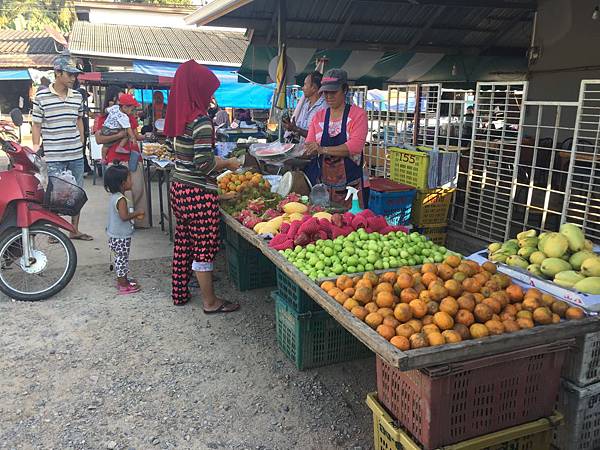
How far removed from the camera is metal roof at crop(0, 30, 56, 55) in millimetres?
20656

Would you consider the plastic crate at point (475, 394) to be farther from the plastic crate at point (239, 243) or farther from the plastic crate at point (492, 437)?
the plastic crate at point (239, 243)

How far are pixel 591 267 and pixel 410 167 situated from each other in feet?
11.1

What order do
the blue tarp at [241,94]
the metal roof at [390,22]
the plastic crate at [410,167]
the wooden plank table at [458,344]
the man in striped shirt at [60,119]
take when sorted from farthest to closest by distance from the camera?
the blue tarp at [241,94], the metal roof at [390,22], the plastic crate at [410,167], the man in striped shirt at [60,119], the wooden plank table at [458,344]

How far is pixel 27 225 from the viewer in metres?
4.41

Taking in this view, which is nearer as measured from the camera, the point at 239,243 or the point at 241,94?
the point at 239,243

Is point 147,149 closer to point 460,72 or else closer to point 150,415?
point 150,415

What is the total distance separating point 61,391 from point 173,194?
1.68m

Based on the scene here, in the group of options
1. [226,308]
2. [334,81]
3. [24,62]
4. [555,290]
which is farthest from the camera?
[24,62]

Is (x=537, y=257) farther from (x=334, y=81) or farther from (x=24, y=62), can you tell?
(x=24, y=62)

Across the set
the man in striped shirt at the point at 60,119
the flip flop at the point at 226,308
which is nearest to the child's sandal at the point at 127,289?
the flip flop at the point at 226,308

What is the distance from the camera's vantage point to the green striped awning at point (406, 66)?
9.45 meters

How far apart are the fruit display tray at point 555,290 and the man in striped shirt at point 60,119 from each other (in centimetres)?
466

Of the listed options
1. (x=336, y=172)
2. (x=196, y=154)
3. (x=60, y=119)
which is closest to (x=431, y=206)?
(x=336, y=172)

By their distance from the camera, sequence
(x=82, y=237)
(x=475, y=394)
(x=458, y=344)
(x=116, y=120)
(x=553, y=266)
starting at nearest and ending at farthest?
(x=458, y=344) → (x=475, y=394) → (x=553, y=266) → (x=116, y=120) → (x=82, y=237)
